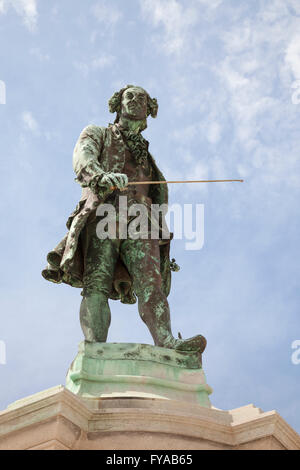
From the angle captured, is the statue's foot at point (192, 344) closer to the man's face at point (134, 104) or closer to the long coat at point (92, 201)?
the long coat at point (92, 201)

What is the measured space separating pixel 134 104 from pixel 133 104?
0.04ft

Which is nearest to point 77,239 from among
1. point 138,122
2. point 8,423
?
point 138,122

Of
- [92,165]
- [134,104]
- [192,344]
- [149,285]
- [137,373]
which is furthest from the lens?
[134,104]

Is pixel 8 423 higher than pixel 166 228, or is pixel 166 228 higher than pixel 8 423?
pixel 166 228

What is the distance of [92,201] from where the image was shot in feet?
25.7

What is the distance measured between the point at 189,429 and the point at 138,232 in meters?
2.86

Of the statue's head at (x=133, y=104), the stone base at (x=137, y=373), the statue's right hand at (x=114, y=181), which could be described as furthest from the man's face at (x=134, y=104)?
the stone base at (x=137, y=373)

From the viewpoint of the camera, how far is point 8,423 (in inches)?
213

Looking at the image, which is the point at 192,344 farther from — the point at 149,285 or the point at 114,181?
the point at 114,181

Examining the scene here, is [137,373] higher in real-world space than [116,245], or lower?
lower

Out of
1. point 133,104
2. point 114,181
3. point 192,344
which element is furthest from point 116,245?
point 133,104

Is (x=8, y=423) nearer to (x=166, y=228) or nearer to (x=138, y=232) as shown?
(x=138, y=232)

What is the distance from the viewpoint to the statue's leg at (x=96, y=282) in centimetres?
703
